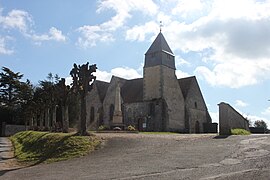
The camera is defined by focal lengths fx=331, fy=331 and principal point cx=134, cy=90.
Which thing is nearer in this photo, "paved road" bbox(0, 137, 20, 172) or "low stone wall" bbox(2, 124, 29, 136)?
"paved road" bbox(0, 137, 20, 172)

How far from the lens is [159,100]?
1818 inches

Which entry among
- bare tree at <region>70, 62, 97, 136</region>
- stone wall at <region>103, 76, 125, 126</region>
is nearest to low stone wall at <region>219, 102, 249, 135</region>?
bare tree at <region>70, 62, 97, 136</region>

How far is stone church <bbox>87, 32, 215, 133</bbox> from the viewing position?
46125mm

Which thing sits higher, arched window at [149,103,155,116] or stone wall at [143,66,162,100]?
stone wall at [143,66,162,100]

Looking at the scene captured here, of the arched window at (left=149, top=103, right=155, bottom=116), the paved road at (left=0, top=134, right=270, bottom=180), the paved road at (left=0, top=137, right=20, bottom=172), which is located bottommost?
the paved road at (left=0, top=137, right=20, bottom=172)

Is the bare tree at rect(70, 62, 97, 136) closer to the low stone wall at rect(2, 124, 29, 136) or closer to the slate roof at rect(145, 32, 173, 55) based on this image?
the slate roof at rect(145, 32, 173, 55)

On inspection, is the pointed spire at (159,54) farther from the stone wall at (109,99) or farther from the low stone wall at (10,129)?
the low stone wall at (10,129)

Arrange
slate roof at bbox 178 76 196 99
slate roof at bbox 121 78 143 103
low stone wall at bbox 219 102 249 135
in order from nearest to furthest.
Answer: low stone wall at bbox 219 102 249 135
slate roof at bbox 121 78 143 103
slate roof at bbox 178 76 196 99

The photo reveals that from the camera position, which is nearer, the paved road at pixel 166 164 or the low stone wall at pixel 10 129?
the paved road at pixel 166 164

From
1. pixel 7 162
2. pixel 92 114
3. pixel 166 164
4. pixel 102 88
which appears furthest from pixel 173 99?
pixel 166 164

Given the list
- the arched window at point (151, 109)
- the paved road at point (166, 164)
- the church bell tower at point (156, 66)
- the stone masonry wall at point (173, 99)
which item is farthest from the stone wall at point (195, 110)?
the paved road at point (166, 164)

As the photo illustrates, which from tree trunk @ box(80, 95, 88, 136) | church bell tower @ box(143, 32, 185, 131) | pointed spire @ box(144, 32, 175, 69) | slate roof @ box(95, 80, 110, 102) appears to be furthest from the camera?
slate roof @ box(95, 80, 110, 102)

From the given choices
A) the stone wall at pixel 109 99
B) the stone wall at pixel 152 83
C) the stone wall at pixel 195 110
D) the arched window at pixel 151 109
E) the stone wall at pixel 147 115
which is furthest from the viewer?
the stone wall at pixel 109 99

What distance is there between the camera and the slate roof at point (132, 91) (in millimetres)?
49375
